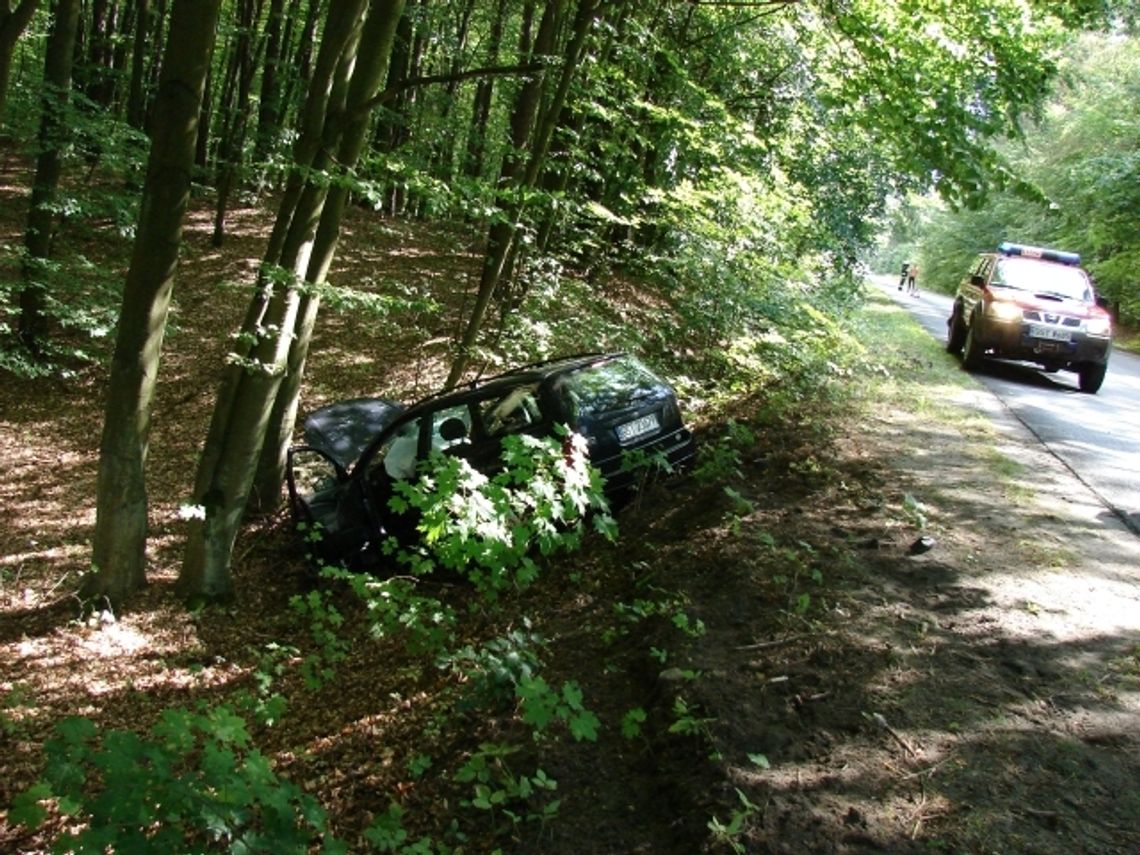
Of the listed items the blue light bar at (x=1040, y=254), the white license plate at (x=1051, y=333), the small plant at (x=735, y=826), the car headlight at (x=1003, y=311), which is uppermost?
the blue light bar at (x=1040, y=254)

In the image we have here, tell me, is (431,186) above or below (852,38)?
below

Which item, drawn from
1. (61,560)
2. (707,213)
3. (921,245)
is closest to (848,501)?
(707,213)

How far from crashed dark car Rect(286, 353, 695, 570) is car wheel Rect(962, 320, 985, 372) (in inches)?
303

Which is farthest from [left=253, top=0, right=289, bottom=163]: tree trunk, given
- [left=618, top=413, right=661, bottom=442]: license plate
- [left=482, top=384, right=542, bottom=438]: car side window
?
[left=618, top=413, right=661, bottom=442]: license plate

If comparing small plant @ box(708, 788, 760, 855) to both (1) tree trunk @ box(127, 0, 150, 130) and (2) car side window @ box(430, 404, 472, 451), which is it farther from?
(1) tree trunk @ box(127, 0, 150, 130)

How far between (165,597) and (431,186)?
445 cm

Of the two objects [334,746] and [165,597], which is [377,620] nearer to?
[334,746]

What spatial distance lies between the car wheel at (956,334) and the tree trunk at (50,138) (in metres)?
14.4

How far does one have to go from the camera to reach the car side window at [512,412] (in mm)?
7348

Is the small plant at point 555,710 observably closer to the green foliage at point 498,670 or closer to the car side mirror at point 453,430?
the green foliage at point 498,670

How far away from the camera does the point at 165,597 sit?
773 cm

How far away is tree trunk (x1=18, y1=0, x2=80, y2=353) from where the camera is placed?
11.0 meters

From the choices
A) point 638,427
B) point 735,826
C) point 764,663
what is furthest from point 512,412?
point 735,826

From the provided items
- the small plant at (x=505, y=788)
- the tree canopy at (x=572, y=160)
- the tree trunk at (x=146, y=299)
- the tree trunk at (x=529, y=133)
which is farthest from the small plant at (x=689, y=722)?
the tree trunk at (x=529, y=133)
